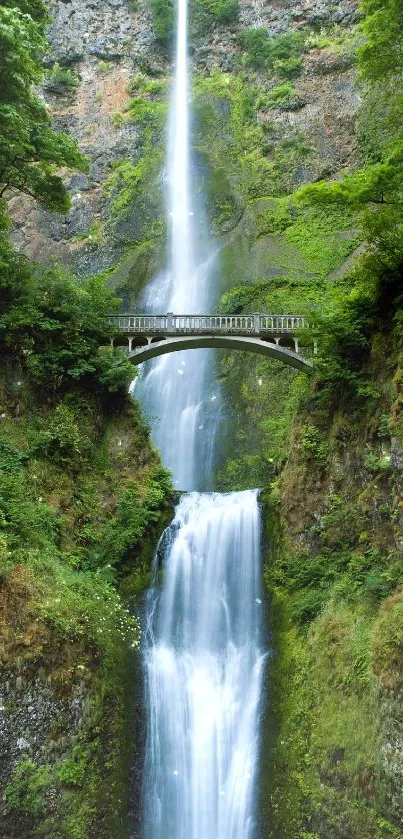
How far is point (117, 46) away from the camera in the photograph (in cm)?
3912

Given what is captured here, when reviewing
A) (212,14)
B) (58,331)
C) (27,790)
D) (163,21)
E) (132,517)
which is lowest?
(27,790)

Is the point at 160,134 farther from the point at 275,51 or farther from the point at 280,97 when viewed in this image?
the point at 275,51

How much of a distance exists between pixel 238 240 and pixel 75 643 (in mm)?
21931

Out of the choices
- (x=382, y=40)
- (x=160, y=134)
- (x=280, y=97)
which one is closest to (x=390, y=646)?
(x=382, y=40)

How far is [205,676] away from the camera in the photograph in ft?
40.2

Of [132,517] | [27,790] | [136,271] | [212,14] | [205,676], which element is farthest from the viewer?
[212,14]

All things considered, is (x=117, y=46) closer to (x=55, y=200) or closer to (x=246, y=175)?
(x=246, y=175)

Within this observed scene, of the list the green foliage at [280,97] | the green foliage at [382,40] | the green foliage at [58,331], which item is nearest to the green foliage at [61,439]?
the green foliage at [58,331]

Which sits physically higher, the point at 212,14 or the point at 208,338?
the point at 212,14

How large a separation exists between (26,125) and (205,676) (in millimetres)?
11596

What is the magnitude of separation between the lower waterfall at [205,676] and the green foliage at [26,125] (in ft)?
28.0

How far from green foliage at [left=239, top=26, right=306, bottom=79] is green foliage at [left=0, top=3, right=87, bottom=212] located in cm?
2245

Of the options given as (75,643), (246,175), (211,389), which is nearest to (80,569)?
(75,643)

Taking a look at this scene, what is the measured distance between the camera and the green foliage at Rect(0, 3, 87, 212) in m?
12.0
